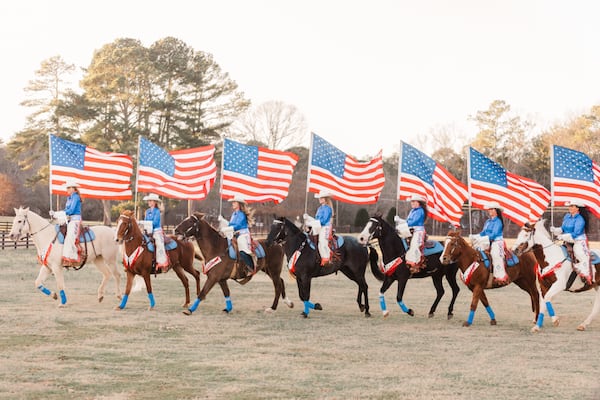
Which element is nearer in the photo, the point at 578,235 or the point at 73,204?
the point at 578,235

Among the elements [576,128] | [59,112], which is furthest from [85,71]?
[576,128]

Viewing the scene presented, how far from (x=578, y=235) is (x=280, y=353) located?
6988 mm

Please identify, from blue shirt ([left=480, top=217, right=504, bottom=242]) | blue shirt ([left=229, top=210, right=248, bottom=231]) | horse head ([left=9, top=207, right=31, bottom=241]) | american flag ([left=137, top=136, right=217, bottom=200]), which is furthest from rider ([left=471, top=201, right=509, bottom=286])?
horse head ([left=9, top=207, right=31, bottom=241])

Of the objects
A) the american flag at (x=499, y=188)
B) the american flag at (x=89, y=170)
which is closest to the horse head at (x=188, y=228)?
the american flag at (x=89, y=170)

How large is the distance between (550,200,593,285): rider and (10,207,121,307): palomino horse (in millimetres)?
10423

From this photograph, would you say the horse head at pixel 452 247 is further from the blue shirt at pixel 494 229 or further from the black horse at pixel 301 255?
the black horse at pixel 301 255

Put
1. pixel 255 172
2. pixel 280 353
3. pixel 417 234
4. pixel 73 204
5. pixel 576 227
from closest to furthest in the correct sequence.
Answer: pixel 280 353
pixel 576 227
pixel 417 234
pixel 73 204
pixel 255 172

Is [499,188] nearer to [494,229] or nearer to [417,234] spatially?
[494,229]

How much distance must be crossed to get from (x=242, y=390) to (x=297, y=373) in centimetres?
122

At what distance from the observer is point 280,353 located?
11008mm

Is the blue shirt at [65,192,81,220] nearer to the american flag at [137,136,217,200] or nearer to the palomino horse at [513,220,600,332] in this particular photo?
the american flag at [137,136,217,200]

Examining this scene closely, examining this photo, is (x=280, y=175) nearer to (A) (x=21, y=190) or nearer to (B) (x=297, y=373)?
(B) (x=297, y=373)

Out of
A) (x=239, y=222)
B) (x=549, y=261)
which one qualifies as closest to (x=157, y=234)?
(x=239, y=222)

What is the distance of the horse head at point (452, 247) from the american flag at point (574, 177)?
2.86 metres
